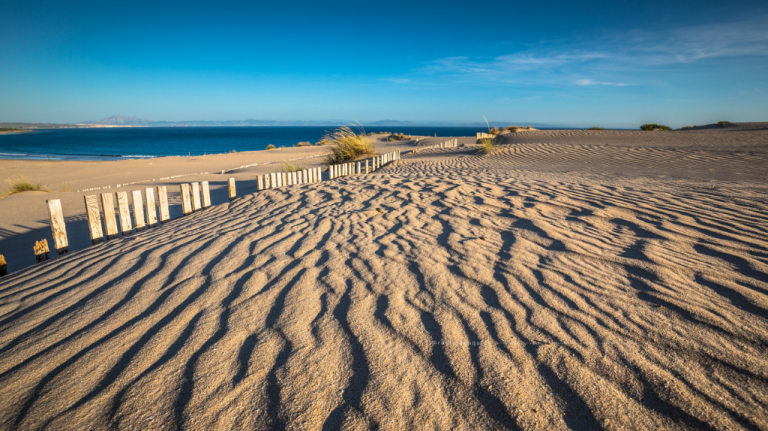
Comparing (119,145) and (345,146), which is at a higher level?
(345,146)

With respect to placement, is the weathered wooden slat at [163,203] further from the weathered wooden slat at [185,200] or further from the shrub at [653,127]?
the shrub at [653,127]

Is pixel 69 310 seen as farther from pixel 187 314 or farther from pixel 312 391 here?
pixel 312 391

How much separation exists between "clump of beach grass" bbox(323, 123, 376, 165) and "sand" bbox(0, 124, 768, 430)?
21.3ft

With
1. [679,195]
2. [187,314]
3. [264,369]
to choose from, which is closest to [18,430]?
[187,314]

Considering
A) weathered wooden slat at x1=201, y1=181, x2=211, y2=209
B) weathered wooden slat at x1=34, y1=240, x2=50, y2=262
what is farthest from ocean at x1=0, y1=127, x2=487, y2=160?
weathered wooden slat at x1=34, y1=240, x2=50, y2=262

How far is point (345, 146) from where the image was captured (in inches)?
388

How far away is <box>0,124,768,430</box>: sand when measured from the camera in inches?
55.4

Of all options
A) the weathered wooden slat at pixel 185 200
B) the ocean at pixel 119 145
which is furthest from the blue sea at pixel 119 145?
the weathered wooden slat at pixel 185 200

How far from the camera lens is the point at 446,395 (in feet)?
4.80

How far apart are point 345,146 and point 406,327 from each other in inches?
334

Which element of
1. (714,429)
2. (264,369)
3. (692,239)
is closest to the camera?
(714,429)

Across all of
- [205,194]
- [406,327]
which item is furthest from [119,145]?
[406,327]

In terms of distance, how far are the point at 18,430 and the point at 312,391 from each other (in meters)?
1.18

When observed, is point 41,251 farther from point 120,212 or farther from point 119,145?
point 119,145
